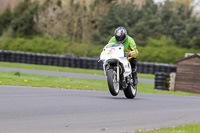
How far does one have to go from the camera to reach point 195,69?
26125 millimetres

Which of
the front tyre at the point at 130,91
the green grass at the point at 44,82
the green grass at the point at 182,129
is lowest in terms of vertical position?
the green grass at the point at 44,82

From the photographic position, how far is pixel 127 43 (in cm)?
1134

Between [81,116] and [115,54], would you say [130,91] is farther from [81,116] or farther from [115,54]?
[81,116]

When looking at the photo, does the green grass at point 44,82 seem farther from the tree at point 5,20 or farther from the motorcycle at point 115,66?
the tree at point 5,20

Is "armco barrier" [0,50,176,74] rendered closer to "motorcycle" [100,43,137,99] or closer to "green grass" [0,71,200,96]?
"green grass" [0,71,200,96]

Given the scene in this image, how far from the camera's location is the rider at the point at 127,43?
11039 millimetres

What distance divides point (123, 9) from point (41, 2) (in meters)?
15.9

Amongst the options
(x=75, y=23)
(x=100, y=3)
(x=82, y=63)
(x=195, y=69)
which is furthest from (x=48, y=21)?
(x=195, y=69)

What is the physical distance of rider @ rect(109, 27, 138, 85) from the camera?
11039 millimetres

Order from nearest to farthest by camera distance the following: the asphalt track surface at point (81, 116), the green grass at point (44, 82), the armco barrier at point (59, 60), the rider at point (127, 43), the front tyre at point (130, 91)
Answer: the asphalt track surface at point (81, 116) < the rider at point (127, 43) < the front tyre at point (130, 91) < the green grass at point (44, 82) < the armco barrier at point (59, 60)

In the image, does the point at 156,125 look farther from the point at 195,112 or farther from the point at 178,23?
the point at 178,23

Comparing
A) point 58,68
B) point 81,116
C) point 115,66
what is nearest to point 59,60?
point 58,68

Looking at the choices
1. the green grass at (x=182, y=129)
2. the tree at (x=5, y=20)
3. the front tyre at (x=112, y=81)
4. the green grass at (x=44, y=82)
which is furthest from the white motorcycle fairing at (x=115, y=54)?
the tree at (x=5, y=20)

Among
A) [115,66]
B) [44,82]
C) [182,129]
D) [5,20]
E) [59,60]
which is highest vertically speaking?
[115,66]
